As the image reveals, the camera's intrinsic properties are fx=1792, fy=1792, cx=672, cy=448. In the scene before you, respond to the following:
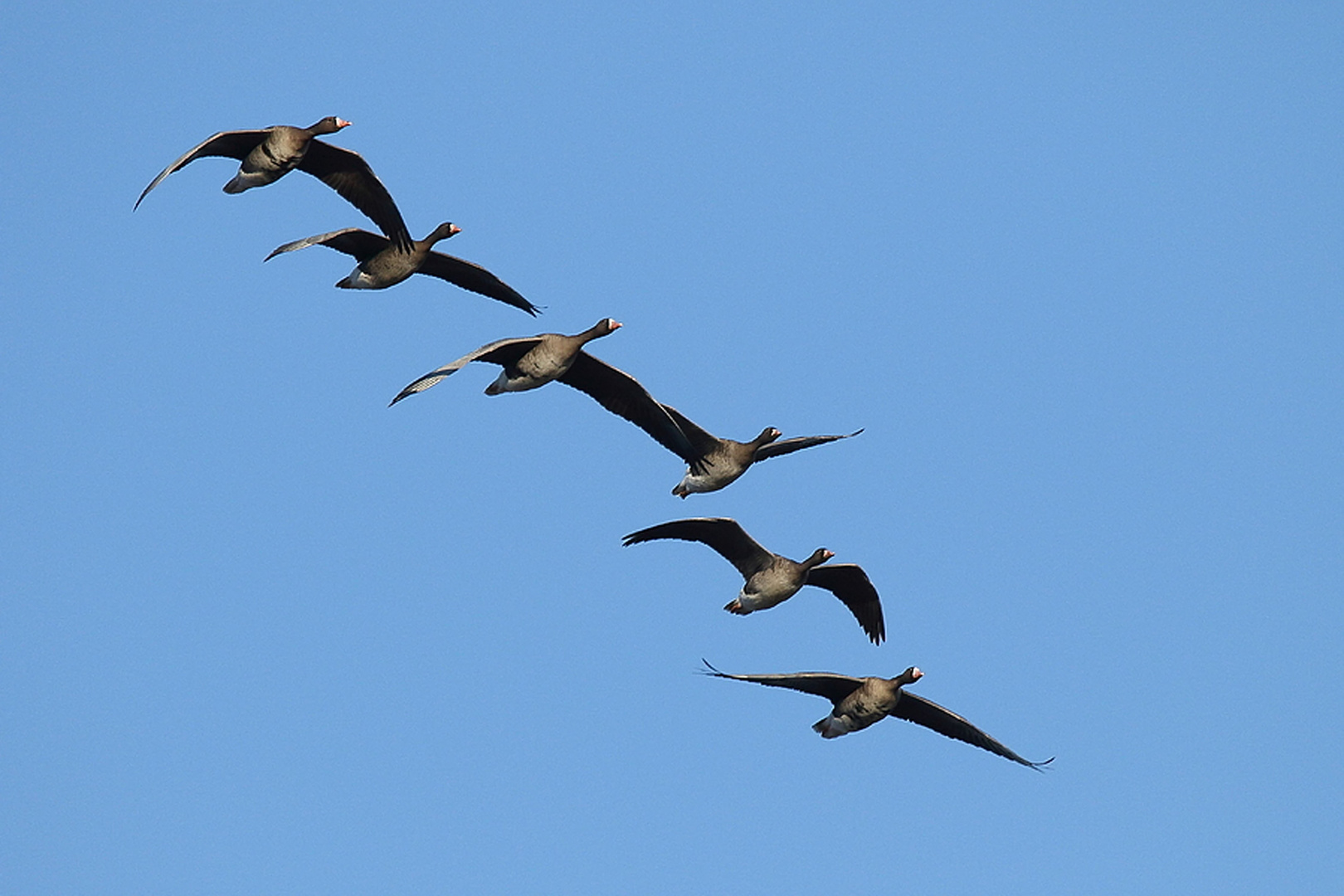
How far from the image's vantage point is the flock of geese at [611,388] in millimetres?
29406

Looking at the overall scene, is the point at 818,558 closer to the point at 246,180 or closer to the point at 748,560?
the point at 748,560

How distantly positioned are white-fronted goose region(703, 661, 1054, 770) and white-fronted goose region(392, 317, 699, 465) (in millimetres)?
4609

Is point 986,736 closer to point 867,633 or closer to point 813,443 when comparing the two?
point 867,633

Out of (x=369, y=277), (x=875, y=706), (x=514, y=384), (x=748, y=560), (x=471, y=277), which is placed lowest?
(x=875, y=706)

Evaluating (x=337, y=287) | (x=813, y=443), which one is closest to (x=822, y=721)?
(x=813, y=443)

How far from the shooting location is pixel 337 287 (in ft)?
99.1

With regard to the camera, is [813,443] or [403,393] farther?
[813,443]

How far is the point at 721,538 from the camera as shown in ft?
100

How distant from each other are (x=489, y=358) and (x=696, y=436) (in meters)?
4.10

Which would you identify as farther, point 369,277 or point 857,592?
point 857,592

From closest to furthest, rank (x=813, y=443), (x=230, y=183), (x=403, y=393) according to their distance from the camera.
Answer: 1. (x=403, y=393)
2. (x=230, y=183)
3. (x=813, y=443)

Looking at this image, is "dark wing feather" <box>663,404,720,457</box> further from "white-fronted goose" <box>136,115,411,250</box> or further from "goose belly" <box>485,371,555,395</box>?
"white-fronted goose" <box>136,115,411,250</box>

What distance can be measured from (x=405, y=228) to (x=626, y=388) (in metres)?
4.70

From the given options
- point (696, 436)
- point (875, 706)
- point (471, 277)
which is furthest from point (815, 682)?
point (471, 277)
